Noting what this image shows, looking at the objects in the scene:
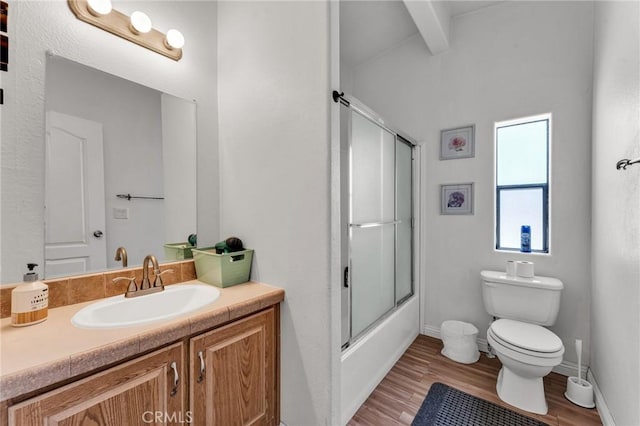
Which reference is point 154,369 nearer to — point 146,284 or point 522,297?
point 146,284

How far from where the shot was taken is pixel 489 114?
7.41 ft

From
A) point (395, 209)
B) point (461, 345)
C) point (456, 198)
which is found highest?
point (456, 198)

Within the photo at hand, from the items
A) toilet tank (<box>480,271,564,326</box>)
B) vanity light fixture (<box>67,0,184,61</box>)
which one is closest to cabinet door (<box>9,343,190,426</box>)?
vanity light fixture (<box>67,0,184,61</box>)

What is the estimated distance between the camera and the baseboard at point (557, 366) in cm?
193

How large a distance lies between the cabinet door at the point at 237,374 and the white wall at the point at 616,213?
1.62 meters

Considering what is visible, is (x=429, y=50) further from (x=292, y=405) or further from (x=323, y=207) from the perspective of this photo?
(x=292, y=405)

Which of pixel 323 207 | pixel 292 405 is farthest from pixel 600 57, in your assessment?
pixel 292 405

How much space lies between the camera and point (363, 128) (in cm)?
180

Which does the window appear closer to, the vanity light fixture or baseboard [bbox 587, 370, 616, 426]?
baseboard [bbox 587, 370, 616, 426]

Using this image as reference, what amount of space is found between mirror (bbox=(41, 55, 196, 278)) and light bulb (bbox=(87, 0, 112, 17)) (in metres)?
0.26

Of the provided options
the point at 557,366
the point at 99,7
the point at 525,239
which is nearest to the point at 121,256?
the point at 99,7

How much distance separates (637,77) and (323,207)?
151 centimetres

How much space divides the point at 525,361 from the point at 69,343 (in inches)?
86.2

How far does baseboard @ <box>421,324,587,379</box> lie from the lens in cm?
193
